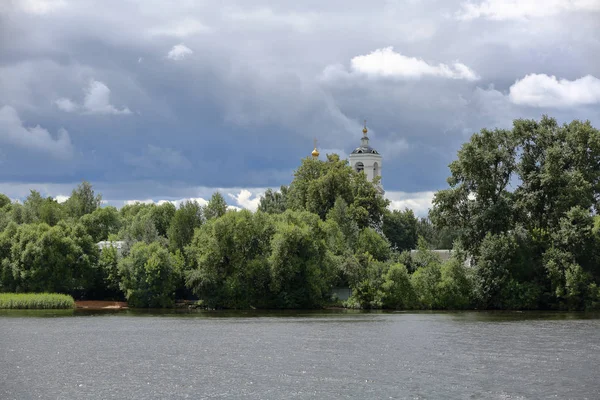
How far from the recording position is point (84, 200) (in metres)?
141

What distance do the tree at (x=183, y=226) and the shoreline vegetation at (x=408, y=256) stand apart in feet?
0.78

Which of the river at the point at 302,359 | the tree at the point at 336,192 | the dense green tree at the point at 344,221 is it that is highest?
the tree at the point at 336,192

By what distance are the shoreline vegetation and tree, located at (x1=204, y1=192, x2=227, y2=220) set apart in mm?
7675

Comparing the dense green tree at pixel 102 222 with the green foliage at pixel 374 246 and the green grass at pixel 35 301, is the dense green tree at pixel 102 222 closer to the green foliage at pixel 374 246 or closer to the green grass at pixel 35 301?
the green grass at pixel 35 301

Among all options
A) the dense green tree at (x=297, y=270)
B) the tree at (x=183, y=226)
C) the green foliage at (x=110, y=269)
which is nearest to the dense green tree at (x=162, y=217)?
the tree at (x=183, y=226)

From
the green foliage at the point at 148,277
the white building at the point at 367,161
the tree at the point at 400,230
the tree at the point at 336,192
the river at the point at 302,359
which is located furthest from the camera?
the white building at the point at 367,161

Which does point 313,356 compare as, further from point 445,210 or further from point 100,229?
point 100,229

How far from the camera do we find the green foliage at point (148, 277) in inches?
3314

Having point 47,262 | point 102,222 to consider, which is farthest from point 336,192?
point 47,262

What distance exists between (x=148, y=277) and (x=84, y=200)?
6133 cm

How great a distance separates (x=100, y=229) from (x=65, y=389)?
91.6m

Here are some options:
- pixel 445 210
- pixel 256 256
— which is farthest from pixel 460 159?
pixel 256 256

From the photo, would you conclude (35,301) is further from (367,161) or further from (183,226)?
(367,161)

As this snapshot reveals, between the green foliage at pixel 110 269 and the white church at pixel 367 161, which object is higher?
the white church at pixel 367 161
